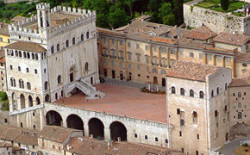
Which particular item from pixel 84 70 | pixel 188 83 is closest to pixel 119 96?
pixel 84 70

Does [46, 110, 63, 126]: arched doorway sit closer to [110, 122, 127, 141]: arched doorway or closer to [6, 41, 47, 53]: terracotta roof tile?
[110, 122, 127, 141]: arched doorway

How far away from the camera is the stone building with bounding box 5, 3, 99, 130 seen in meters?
181

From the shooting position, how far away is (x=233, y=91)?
170 metres

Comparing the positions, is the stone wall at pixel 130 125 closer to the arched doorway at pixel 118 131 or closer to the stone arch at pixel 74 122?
the stone arch at pixel 74 122

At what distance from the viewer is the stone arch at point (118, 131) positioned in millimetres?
179250

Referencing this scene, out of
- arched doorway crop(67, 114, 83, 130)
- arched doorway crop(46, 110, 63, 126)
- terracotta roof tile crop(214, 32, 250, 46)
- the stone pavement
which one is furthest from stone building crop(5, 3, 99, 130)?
terracotta roof tile crop(214, 32, 250, 46)

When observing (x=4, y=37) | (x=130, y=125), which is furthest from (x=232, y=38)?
(x=4, y=37)

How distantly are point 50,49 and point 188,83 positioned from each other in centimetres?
2656

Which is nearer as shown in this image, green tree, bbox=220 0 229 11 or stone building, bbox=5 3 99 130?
stone building, bbox=5 3 99 130

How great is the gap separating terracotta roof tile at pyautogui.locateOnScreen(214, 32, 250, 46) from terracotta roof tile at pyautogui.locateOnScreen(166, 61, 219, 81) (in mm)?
15461

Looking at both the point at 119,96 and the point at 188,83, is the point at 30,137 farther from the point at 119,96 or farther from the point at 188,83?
the point at 188,83

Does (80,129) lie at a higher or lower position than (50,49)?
lower

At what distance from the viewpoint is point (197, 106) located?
16675cm

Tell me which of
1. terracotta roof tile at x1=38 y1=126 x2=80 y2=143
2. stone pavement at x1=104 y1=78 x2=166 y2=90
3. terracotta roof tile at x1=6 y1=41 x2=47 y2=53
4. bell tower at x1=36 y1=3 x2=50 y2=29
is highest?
bell tower at x1=36 y1=3 x2=50 y2=29
